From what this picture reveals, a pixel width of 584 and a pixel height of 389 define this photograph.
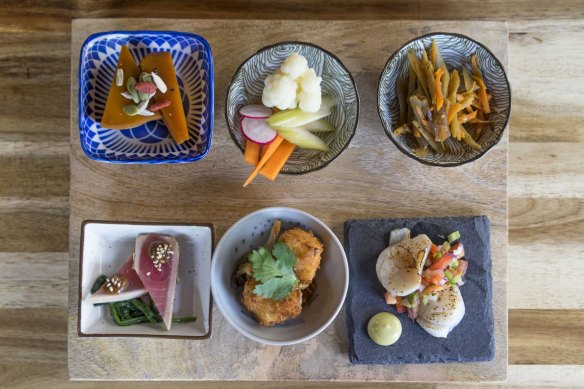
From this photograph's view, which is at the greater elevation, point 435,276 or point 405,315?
point 435,276

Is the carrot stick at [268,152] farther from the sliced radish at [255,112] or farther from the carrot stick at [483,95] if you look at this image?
the carrot stick at [483,95]

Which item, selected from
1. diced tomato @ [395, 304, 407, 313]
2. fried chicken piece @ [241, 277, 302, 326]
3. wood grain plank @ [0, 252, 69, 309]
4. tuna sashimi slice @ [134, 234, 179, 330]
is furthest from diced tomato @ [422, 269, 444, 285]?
wood grain plank @ [0, 252, 69, 309]

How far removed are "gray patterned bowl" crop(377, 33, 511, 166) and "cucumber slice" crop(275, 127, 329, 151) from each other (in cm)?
19

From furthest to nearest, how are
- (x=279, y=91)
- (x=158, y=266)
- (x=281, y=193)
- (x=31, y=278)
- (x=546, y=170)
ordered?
(x=31, y=278) → (x=546, y=170) → (x=281, y=193) → (x=158, y=266) → (x=279, y=91)

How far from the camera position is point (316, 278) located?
1.63 meters

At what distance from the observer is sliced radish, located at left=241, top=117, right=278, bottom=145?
1523mm

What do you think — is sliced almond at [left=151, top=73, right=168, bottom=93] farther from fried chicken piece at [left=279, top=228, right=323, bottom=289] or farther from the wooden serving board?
fried chicken piece at [left=279, top=228, right=323, bottom=289]

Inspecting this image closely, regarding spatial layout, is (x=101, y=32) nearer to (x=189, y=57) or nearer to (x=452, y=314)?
(x=189, y=57)

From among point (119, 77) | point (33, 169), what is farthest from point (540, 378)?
point (33, 169)

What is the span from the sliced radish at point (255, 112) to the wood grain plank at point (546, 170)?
107cm

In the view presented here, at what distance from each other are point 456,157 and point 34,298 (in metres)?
1.74

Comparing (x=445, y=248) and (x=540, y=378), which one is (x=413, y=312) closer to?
(x=445, y=248)

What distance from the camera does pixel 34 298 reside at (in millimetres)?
2168

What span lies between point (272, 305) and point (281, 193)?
1.15 ft
